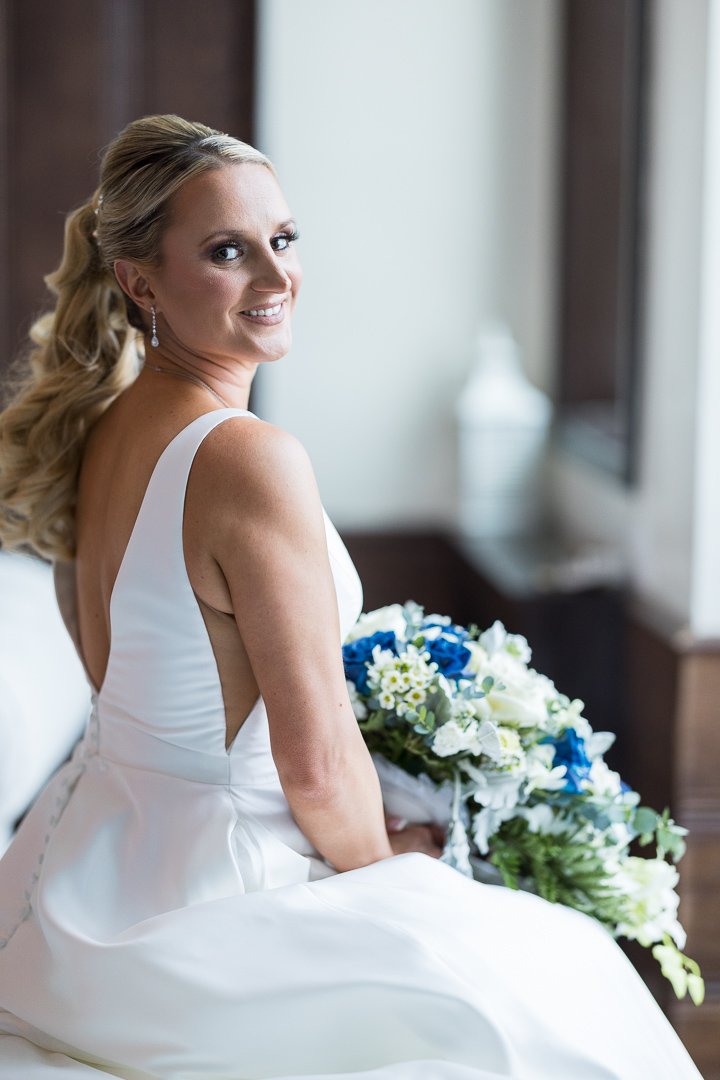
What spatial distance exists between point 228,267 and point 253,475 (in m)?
0.27

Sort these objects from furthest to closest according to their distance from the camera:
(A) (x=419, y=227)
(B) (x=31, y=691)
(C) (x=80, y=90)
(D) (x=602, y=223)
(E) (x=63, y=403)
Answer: (A) (x=419, y=227)
(C) (x=80, y=90)
(D) (x=602, y=223)
(B) (x=31, y=691)
(E) (x=63, y=403)

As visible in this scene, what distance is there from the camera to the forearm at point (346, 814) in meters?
1.40

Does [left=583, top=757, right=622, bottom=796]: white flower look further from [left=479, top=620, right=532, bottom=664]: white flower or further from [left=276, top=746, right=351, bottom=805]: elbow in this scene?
[left=276, top=746, right=351, bottom=805]: elbow

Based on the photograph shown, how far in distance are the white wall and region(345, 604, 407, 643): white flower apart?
217 centimetres

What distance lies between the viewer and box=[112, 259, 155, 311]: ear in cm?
149

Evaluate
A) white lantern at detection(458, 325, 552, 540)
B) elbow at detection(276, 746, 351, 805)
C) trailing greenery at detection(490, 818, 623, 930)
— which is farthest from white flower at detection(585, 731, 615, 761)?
white lantern at detection(458, 325, 552, 540)

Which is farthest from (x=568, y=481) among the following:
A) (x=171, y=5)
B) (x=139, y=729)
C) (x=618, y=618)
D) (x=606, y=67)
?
(x=139, y=729)

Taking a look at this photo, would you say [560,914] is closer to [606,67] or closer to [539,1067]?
[539,1067]

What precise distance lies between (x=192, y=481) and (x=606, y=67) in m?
2.47

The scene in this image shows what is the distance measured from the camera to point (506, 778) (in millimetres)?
1543

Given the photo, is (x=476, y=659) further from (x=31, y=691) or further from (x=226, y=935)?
(x=31, y=691)

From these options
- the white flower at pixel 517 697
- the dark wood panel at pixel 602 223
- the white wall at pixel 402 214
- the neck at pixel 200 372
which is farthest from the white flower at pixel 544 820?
the white wall at pixel 402 214

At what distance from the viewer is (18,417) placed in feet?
5.75

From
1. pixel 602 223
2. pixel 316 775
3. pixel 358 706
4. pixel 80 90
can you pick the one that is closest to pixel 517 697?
pixel 358 706
